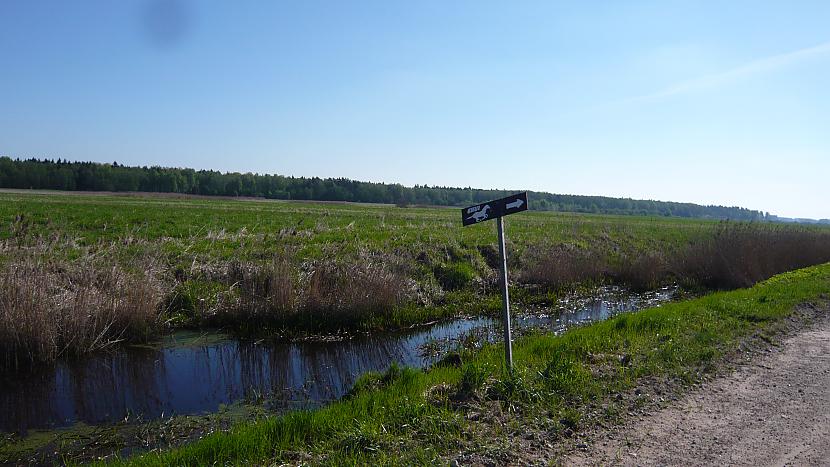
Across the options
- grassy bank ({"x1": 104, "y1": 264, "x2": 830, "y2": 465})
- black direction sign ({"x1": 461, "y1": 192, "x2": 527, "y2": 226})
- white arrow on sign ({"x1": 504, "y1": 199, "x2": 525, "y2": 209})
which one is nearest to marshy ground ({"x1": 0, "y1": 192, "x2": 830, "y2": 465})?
grassy bank ({"x1": 104, "y1": 264, "x2": 830, "y2": 465})

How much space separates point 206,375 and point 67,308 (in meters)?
3.25

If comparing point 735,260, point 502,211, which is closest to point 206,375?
point 502,211

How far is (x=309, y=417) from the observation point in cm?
560

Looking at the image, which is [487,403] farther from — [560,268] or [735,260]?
[735,260]

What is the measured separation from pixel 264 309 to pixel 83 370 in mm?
3835

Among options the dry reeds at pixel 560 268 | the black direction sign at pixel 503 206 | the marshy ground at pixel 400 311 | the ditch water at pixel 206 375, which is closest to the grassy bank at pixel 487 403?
the marshy ground at pixel 400 311

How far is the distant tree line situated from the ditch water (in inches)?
2725

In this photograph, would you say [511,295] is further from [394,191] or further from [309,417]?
[394,191]

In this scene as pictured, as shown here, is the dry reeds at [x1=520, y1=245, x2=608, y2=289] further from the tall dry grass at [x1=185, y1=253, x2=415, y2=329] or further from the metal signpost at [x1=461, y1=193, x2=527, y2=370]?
the metal signpost at [x1=461, y1=193, x2=527, y2=370]

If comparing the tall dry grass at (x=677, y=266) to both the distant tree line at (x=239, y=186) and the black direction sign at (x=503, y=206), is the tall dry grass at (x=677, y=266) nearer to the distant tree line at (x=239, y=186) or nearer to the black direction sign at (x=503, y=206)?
the black direction sign at (x=503, y=206)

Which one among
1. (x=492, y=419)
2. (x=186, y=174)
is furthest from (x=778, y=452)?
(x=186, y=174)

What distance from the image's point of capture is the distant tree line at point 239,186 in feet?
270

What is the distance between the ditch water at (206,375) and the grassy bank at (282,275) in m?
0.70

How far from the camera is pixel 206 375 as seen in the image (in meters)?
9.29
